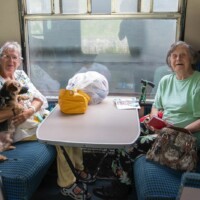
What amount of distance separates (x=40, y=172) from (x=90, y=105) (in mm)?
696

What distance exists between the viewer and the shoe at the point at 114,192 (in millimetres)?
1971

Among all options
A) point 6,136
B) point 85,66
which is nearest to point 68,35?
point 85,66

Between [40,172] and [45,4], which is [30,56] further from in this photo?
[40,172]

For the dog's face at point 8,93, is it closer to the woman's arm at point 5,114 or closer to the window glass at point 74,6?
the woman's arm at point 5,114

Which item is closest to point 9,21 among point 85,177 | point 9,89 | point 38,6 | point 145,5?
point 38,6

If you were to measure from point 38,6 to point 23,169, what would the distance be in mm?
1557

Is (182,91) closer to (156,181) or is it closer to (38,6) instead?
(156,181)

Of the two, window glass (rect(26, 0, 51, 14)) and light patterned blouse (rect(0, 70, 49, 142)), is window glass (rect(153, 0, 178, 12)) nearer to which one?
window glass (rect(26, 0, 51, 14))

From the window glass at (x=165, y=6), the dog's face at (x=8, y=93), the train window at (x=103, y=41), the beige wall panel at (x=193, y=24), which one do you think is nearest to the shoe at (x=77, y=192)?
the dog's face at (x=8, y=93)

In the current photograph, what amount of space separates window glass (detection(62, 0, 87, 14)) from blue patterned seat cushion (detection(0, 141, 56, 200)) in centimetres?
130

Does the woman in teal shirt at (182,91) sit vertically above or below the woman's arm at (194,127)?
above

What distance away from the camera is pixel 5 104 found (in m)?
1.90

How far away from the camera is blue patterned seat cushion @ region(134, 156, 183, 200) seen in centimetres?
141

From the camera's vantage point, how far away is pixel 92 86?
2145 mm
